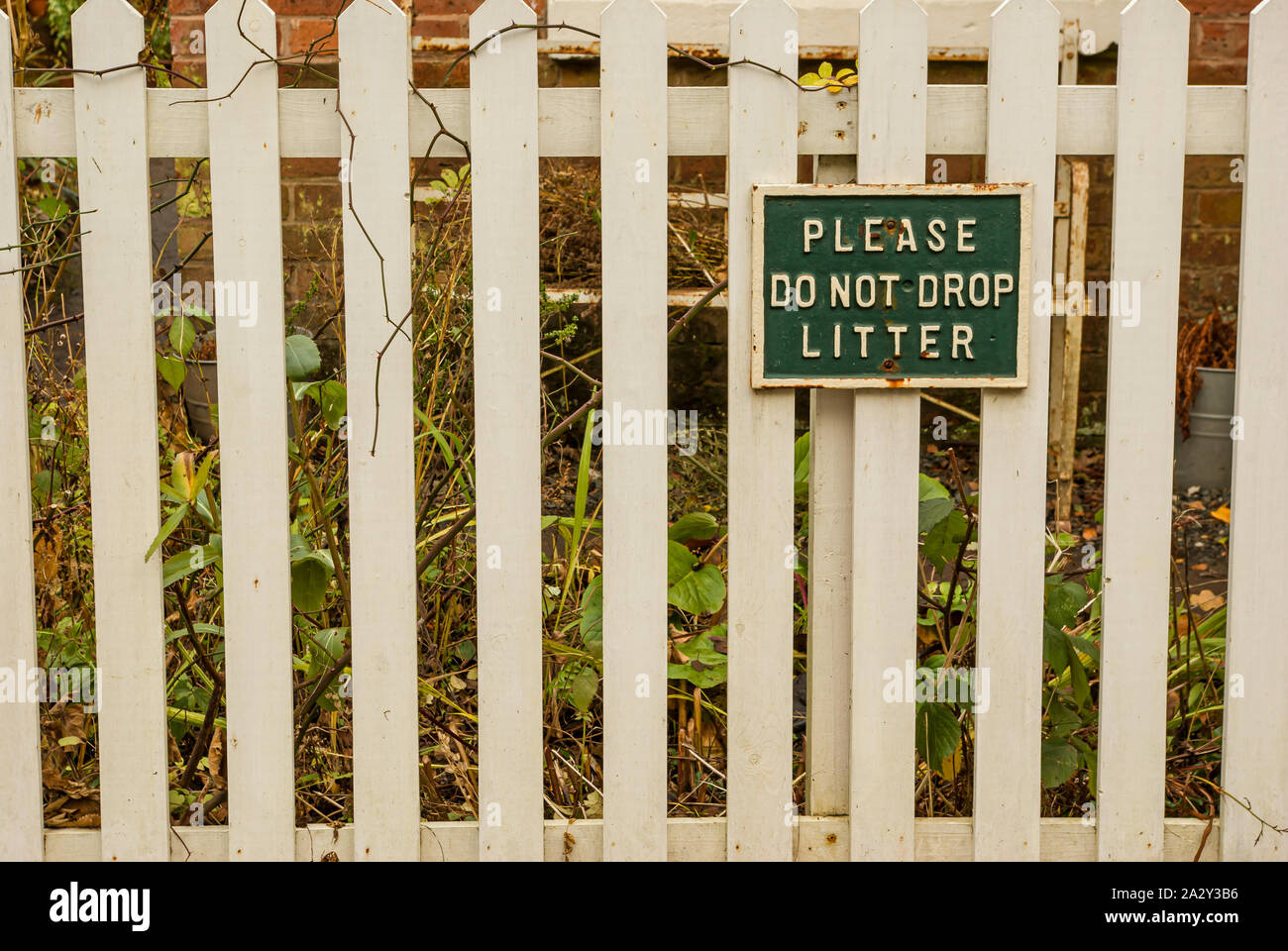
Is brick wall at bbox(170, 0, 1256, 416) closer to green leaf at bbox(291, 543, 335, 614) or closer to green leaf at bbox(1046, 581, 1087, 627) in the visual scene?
green leaf at bbox(291, 543, 335, 614)

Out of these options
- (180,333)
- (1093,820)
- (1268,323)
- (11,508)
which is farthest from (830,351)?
(11,508)

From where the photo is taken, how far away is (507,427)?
74.5 inches

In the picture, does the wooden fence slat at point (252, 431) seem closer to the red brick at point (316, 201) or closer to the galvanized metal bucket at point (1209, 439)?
the red brick at point (316, 201)

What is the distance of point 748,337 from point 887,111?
41 centimetres

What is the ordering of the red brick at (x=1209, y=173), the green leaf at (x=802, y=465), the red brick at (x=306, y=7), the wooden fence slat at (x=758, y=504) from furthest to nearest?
the red brick at (x=1209, y=173) → the red brick at (x=306, y=7) → the green leaf at (x=802, y=465) → the wooden fence slat at (x=758, y=504)

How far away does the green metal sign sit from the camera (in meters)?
1.85

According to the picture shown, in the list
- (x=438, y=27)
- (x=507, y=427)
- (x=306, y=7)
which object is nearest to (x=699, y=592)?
(x=507, y=427)

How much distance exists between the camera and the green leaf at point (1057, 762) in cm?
206

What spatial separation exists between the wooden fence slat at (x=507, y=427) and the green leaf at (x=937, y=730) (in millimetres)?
670

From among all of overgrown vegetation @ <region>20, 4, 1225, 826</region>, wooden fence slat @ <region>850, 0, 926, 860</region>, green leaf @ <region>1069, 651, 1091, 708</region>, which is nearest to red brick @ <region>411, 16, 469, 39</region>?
overgrown vegetation @ <region>20, 4, 1225, 826</region>

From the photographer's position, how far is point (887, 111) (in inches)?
72.1

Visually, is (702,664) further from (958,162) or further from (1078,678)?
(958,162)

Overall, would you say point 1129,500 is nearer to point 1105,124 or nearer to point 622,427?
point 1105,124

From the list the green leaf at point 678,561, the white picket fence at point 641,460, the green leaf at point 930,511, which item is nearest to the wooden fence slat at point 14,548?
the white picket fence at point 641,460
